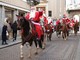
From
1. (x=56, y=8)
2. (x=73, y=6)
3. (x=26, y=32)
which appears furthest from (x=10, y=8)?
(x=56, y=8)

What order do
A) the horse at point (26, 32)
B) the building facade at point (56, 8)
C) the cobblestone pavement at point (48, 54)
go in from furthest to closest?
the building facade at point (56, 8) → the cobblestone pavement at point (48, 54) → the horse at point (26, 32)

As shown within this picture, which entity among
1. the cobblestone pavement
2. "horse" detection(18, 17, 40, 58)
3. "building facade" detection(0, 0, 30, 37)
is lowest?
the cobblestone pavement

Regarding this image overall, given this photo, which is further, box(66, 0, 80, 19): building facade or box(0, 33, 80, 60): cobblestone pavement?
box(66, 0, 80, 19): building facade

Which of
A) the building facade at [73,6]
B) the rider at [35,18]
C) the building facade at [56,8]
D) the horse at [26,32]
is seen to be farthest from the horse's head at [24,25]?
the building facade at [56,8]

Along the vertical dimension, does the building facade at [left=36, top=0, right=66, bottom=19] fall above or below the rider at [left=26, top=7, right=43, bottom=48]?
above

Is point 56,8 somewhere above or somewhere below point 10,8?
above

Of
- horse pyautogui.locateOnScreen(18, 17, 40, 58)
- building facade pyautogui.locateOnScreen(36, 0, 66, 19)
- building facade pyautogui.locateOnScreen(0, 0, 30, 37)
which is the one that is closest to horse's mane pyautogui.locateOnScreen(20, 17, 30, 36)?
horse pyautogui.locateOnScreen(18, 17, 40, 58)

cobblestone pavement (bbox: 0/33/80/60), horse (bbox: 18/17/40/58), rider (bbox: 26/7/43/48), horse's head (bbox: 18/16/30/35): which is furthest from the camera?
rider (bbox: 26/7/43/48)

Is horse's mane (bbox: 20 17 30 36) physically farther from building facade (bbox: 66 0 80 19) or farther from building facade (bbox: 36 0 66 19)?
building facade (bbox: 36 0 66 19)

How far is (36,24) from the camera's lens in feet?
53.3

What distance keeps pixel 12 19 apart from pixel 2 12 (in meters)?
4.74

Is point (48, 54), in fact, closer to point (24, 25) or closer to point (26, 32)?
point (26, 32)

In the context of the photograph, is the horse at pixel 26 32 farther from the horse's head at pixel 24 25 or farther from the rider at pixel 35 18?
the rider at pixel 35 18

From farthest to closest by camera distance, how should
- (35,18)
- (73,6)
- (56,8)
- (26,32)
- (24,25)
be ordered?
(56,8)
(73,6)
(35,18)
(26,32)
(24,25)
